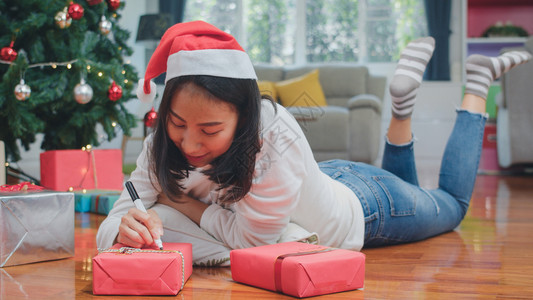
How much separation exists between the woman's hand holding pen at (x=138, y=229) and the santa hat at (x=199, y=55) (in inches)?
10.5

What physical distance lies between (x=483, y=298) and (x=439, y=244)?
55 cm

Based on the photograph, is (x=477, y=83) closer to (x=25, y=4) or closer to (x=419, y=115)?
(x=25, y=4)

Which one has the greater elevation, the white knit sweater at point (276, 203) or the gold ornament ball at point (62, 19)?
the gold ornament ball at point (62, 19)

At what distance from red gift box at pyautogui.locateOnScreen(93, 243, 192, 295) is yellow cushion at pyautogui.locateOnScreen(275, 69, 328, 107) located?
3501 millimetres

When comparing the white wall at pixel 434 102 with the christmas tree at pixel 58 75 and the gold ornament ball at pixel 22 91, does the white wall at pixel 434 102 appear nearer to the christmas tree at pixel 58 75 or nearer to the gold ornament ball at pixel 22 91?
the christmas tree at pixel 58 75

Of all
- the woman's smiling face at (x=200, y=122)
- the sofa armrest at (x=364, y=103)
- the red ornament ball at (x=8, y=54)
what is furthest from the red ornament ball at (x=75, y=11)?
the sofa armrest at (x=364, y=103)

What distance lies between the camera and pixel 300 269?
97cm

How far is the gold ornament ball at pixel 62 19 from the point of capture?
2.41m

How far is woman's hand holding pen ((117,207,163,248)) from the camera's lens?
1058mm

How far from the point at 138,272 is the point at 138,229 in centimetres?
10

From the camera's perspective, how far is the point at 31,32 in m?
2.47

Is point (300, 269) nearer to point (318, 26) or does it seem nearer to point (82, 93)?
point (82, 93)

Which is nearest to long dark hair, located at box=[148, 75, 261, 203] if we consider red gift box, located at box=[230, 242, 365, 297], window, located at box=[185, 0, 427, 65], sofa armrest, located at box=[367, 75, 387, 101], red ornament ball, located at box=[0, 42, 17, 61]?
red gift box, located at box=[230, 242, 365, 297]

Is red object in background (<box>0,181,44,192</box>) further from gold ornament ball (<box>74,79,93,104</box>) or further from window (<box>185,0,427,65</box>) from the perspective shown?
window (<box>185,0,427,65</box>)
